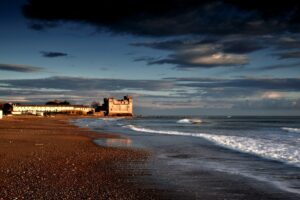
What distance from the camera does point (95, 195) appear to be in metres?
8.91

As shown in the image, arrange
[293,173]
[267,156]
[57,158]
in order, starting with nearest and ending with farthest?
1. [293,173]
2. [57,158]
3. [267,156]

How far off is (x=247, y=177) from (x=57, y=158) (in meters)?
7.46

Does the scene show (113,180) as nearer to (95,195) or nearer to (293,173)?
(95,195)

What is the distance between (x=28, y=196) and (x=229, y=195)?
441 cm

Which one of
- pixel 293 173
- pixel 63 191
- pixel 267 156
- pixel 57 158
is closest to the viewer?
pixel 63 191

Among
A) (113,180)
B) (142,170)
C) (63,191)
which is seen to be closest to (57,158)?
(142,170)

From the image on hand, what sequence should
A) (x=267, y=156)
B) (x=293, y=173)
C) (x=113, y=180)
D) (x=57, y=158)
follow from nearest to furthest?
Result: (x=113, y=180), (x=293, y=173), (x=57, y=158), (x=267, y=156)

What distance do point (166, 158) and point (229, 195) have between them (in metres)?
7.55

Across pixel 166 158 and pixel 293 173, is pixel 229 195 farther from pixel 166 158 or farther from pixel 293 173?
pixel 166 158

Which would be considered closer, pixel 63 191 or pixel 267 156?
pixel 63 191

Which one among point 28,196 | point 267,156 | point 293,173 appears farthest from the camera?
point 267,156

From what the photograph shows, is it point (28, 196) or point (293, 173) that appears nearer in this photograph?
point (28, 196)

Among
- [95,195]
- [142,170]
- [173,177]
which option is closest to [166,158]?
[142,170]

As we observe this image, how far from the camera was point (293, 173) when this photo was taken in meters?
12.5
